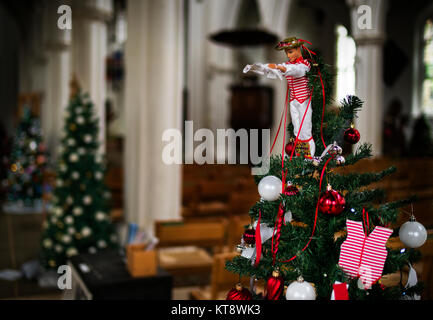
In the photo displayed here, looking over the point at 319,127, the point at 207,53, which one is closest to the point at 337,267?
the point at 319,127

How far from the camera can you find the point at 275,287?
1528mm

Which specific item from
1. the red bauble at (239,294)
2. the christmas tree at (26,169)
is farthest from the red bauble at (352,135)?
the christmas tree at (26,169)

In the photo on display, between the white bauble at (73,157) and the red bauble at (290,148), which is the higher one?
the red bauble at (290,148)

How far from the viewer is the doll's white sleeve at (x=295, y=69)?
62.1 inches

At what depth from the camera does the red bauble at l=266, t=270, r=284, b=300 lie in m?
1.52

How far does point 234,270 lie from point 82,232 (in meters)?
4.16

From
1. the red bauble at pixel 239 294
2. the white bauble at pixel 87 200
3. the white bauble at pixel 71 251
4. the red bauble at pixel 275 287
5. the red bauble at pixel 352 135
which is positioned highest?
the red bauble at pixel 352 135

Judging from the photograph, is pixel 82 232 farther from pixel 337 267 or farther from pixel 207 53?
pixel 207 53

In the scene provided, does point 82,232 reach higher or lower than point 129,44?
lower

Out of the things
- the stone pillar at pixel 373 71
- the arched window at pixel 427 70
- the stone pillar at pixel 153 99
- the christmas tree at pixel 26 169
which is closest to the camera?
the stone pillar at pixel 153 99

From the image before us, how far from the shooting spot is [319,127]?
5.53 ft

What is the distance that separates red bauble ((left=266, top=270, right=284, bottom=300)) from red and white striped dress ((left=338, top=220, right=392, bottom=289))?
227 millimetres

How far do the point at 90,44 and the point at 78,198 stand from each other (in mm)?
3228

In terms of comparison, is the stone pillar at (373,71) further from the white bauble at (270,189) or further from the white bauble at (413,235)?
the white bauble at (270,189)
